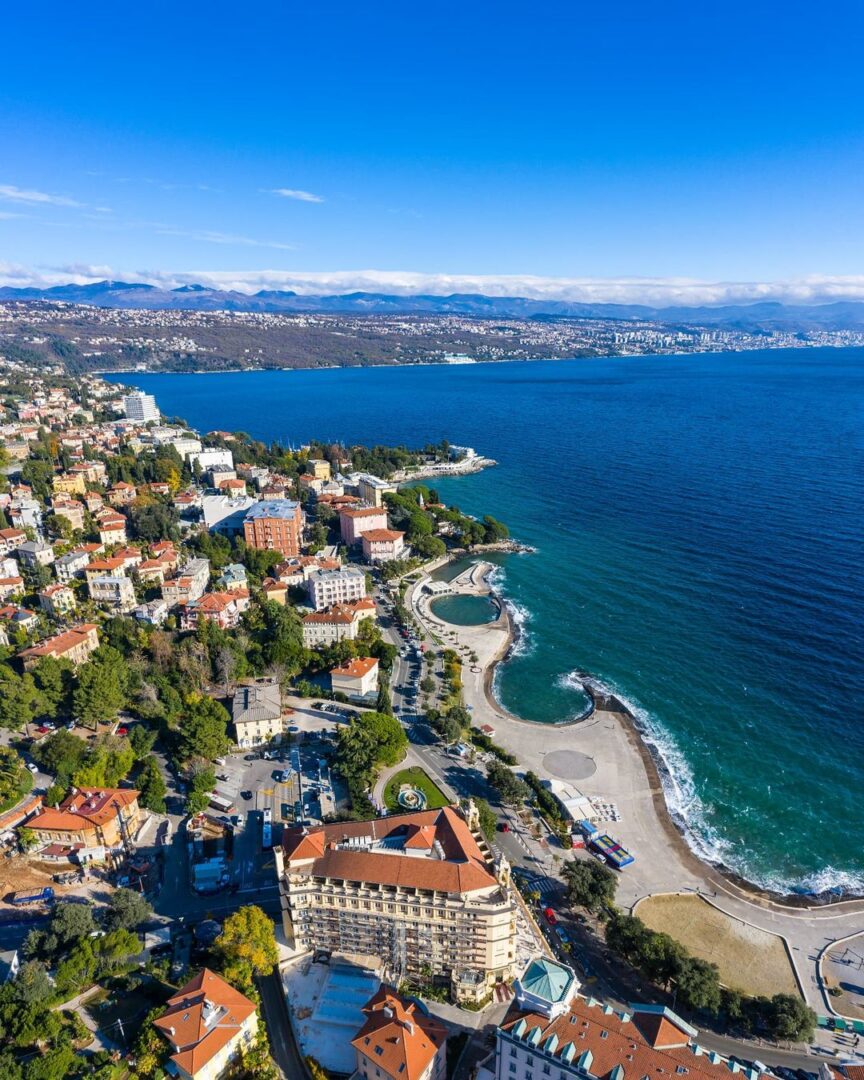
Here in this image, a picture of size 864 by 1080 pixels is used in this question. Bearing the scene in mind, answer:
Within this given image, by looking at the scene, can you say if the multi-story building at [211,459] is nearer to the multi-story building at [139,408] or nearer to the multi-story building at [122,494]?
the multi-story building at [122,494]

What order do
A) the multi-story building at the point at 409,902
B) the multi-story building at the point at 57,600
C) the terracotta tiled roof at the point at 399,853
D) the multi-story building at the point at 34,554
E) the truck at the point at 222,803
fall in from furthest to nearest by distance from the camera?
the multi-story building at the point at 34,554 < the multi-story building at the point at 57,600 < the truck at the point at 222,803 < the terracotta tiled roof at the point at 399,853 < the multi-story building at the point at 409,902

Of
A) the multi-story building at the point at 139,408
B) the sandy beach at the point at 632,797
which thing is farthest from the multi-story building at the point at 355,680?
the multi-story building at the point at 139,408

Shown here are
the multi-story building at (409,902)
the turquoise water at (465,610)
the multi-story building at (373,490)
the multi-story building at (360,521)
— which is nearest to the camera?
the multi-story building at (409,902)

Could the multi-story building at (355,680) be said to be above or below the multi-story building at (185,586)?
below

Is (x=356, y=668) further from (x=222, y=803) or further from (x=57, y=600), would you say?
(x=57, y=600)

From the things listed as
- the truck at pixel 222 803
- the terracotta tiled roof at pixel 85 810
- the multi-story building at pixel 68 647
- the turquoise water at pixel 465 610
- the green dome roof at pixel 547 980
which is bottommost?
the truck at pixel 222 803

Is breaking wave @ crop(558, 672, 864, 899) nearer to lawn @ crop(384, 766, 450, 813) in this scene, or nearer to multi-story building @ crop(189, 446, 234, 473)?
lawn @ crop(384, 766, 450, 813)
